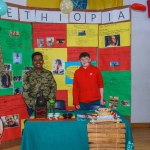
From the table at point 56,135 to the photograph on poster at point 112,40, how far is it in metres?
2.09

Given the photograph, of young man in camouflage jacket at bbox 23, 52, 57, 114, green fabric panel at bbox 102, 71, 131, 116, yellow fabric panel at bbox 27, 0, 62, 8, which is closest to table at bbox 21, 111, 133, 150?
young man in camouflage jacket at bbox 23, 52, 57, 114

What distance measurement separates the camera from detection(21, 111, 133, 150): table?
92.4 inches

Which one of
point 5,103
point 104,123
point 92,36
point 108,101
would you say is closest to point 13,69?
point 5,103

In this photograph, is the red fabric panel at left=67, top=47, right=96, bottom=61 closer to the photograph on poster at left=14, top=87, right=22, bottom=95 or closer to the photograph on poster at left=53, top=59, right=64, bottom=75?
the photograph on poster at left=53, top=59, right=64, bottom=75

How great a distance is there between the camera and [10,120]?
12.6 feet

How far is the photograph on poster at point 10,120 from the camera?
376 centimetres

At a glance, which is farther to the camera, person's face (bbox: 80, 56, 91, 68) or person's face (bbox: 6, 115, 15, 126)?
person's face (bbox: 6, 115, 15, 126)

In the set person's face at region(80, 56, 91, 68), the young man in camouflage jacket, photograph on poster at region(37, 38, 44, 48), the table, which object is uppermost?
photograph on poster at region(37, 38, 44, 48)

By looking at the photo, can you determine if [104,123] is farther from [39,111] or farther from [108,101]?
[108,101]

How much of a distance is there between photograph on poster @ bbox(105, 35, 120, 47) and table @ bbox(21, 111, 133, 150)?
82.2 inches

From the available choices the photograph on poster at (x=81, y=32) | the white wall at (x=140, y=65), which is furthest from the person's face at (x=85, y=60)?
the white wall at (x=140, y=65)

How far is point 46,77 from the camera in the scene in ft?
11.1

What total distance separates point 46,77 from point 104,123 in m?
1.26

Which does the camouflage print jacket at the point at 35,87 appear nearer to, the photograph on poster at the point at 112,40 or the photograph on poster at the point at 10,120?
the photograph on poster at the point at 10,120
